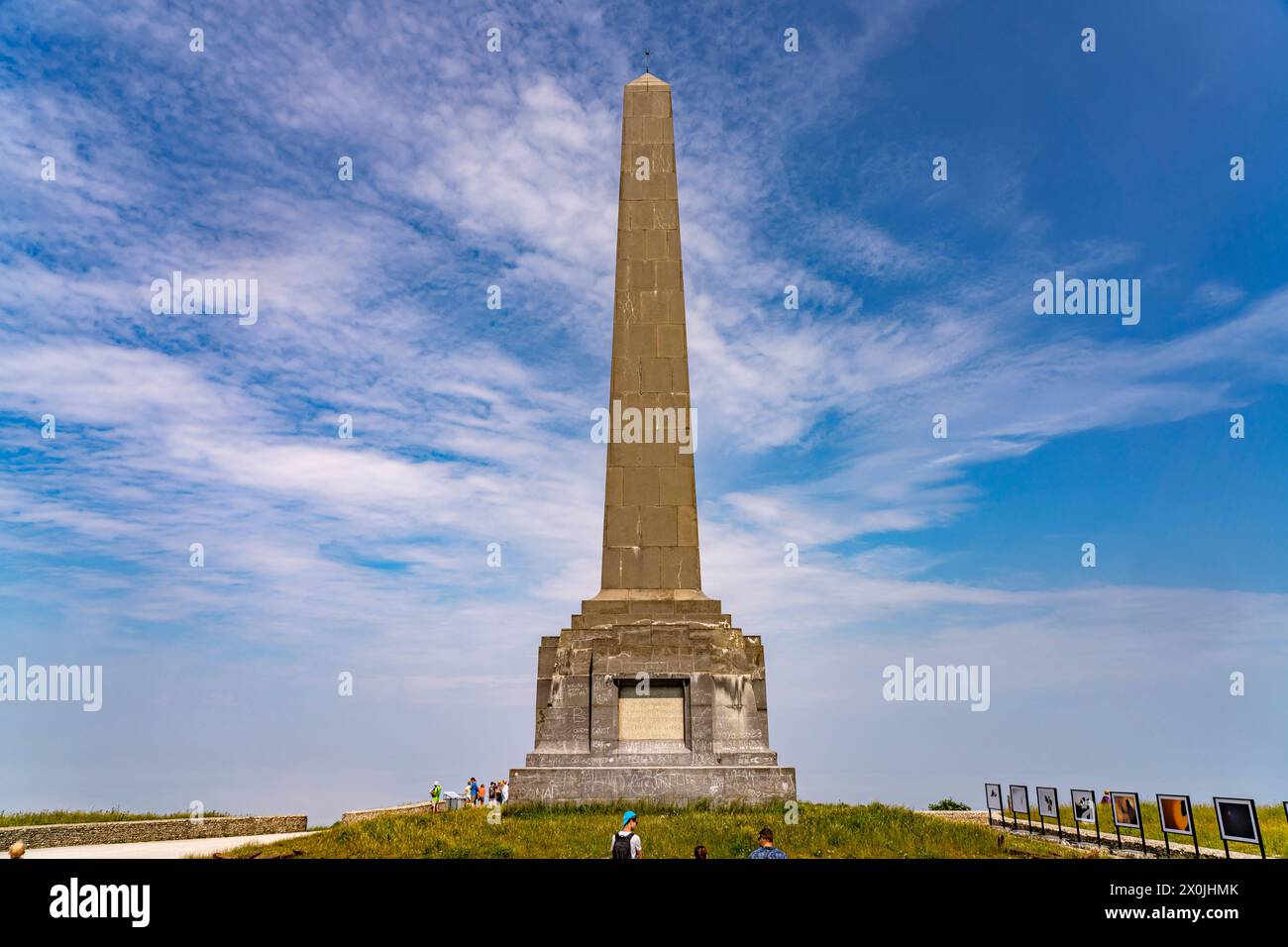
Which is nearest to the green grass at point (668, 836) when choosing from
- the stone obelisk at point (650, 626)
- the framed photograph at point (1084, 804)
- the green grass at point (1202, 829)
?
the stone obelisk at point (650, 626)

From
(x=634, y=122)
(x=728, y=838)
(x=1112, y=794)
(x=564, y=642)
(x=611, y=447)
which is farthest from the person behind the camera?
(x=634, y=122)

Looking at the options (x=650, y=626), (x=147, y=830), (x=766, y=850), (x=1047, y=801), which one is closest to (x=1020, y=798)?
(x=1047, y=801)

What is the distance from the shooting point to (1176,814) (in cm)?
1472

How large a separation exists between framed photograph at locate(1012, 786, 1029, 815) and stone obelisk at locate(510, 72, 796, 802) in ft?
20.3

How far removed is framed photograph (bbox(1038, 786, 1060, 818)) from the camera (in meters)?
20.0

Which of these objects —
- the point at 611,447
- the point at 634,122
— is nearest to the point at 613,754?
the point at 611,447

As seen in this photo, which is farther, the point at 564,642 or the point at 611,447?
the point at 611,447

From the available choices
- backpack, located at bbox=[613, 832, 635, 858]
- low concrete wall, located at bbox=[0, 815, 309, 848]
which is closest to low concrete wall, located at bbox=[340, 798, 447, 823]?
low concrete wall, located at bbox=[0, 815, 309, 848]

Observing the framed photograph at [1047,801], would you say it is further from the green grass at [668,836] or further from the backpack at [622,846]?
the backpack at [622,846]

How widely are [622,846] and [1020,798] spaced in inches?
592
